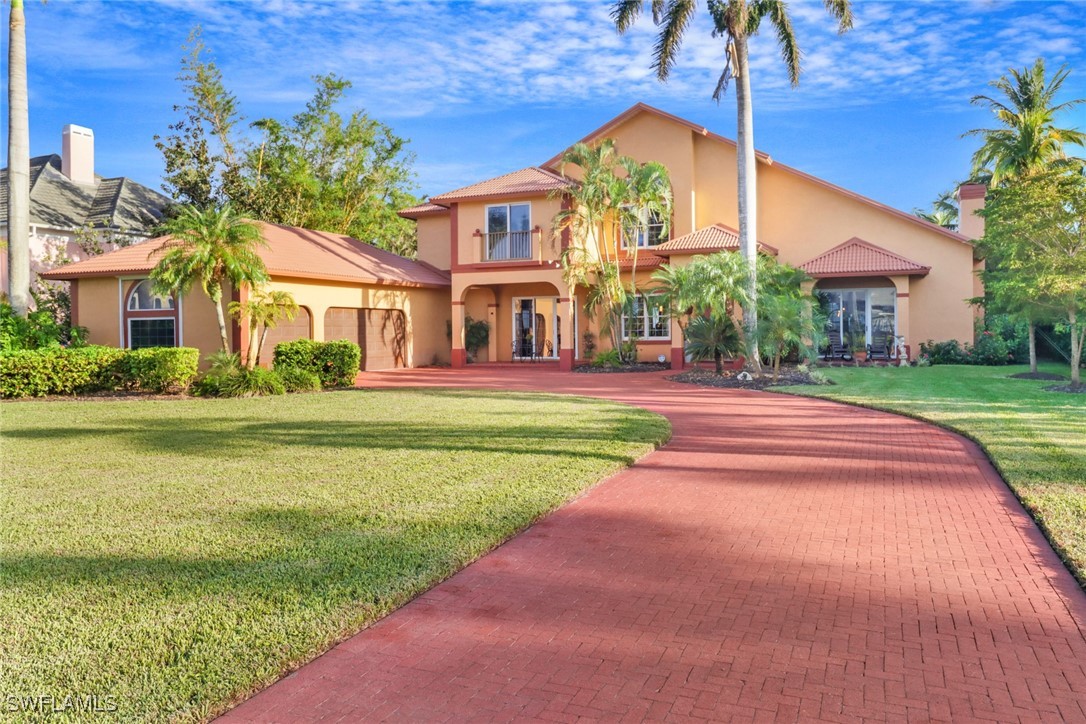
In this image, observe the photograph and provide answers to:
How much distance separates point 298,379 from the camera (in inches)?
738

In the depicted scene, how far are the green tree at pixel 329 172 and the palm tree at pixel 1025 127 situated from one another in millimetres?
25382

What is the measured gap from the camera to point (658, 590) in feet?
17.1

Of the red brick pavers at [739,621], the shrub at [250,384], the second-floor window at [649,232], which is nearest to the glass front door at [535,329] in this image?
the second-floor window at [649,232]

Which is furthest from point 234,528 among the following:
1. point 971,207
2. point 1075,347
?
point 971,207

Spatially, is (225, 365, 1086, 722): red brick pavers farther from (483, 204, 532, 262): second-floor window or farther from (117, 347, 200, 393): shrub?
(483, 204, 532, 262): second-floor window

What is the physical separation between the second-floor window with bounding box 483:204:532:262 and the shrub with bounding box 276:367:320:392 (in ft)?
32.7

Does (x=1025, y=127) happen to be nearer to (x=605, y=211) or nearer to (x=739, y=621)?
(x=605, y=211)

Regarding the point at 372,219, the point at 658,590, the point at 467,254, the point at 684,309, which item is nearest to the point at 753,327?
the point at 684,309

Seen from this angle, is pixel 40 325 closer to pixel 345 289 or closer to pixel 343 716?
pixel 345 289

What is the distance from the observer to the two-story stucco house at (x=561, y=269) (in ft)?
78.6

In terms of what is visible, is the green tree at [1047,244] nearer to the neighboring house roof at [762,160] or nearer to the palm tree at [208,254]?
the neighboring house roof at [762,160]

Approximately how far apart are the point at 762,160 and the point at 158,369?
19695mm

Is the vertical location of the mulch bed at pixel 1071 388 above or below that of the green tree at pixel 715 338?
below

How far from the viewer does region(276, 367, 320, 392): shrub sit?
18.5 metres
